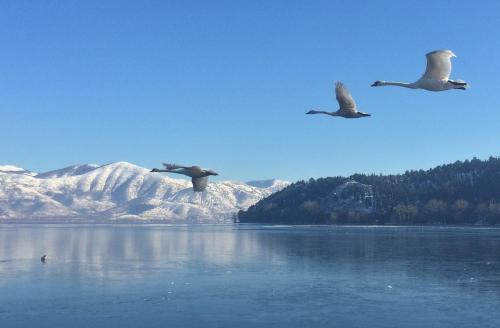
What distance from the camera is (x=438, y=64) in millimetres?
14742

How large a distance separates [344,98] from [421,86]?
2058 millimetres

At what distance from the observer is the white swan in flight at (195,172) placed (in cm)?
1459

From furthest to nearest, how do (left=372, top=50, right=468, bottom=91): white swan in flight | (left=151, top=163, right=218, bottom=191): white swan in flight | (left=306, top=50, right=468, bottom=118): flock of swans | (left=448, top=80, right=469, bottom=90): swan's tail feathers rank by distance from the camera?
Result: (left=151, top=163, right=218, bottom=191): white swan in flight
(left=372, top=50, right=468, bottom=91): white swan in flight
(left=306, top=50, right=468, bottom=118): flock of swans
(left=448, top=80, right=469, bottom=90): swan's tail feathers

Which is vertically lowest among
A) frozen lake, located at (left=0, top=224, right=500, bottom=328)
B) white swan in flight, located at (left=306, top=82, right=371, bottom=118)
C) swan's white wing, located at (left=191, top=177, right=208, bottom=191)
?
frozen lake, located at (left=0, top=224, right=500, bottom=328)

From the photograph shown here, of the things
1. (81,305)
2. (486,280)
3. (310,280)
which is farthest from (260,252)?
(81,305)

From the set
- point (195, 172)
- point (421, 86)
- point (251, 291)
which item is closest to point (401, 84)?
point (421, 86)

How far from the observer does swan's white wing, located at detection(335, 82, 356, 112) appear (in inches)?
614

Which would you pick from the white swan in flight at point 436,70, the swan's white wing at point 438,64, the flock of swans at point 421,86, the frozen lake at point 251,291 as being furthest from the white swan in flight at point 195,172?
the frozen lake at point 251,291

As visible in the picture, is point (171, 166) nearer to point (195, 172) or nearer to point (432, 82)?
point (195, 172)

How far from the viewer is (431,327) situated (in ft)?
94.1

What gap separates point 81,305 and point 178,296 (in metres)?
5.89

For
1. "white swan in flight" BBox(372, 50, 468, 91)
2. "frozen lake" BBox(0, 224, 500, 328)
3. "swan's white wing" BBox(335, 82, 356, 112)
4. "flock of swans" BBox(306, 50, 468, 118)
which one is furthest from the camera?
"frozen lake" BBox(0, 224, 500, 328)

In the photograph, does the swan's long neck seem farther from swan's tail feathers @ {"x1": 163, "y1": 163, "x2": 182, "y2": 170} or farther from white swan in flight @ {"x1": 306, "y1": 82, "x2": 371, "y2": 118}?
swan's tail feathers @ {"x1": 163, "y1": 163, "x2": 182, "y2": 170}

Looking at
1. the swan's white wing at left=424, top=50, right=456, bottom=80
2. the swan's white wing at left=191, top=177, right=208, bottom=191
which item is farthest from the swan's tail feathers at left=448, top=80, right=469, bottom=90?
the swan's white wing at left=191, top=177, right=208, bottom=191
